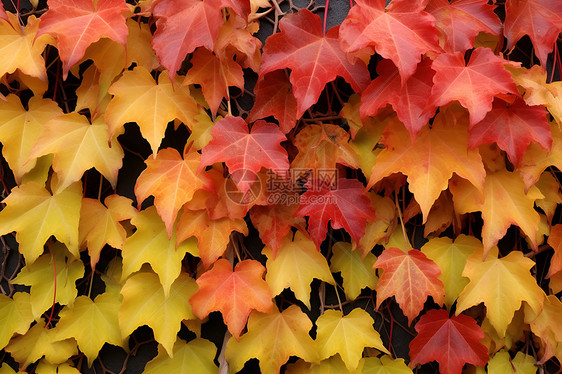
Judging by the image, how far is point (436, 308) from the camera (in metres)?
1.32

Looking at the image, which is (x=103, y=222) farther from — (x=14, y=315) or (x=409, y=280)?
(x=409, y=280)

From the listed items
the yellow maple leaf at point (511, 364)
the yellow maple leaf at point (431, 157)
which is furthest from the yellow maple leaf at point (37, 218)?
the yellow maple leaf at point (511, 364)

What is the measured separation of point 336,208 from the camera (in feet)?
3.74

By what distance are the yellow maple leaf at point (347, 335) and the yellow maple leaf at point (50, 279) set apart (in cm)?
70

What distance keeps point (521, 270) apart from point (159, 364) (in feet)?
3.29

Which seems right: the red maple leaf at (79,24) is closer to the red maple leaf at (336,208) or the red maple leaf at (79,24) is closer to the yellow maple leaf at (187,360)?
the red maple leaf at (336,208)

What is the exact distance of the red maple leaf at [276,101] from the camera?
1203mm

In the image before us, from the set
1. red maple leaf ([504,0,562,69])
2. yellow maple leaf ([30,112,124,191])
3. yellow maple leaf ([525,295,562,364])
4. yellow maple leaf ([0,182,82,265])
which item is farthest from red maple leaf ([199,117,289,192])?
yellow maple leaf ([525,295,562,364])

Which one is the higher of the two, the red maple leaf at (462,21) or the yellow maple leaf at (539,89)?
the red maple leaf at (462,21)

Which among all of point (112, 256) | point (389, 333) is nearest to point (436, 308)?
point (389, 333)

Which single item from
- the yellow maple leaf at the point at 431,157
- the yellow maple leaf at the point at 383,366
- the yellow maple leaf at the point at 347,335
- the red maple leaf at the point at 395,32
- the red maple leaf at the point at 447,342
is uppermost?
the red maple leaf at the point at 395,32

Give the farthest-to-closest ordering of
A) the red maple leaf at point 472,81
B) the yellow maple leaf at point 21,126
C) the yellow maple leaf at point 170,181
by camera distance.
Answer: the yellow maple leaf at point 21,126
the yellow maple leaf at point 170,181
the red maple leaf at point 472,81

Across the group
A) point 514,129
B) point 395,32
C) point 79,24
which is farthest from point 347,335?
point 79,24

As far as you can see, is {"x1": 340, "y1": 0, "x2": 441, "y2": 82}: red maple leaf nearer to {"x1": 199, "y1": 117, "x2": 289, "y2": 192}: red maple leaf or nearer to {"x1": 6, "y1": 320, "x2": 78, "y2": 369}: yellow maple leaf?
{"x1": 199, "y1": 117, "x2": 289, "y2": 192}: red maple leaf
